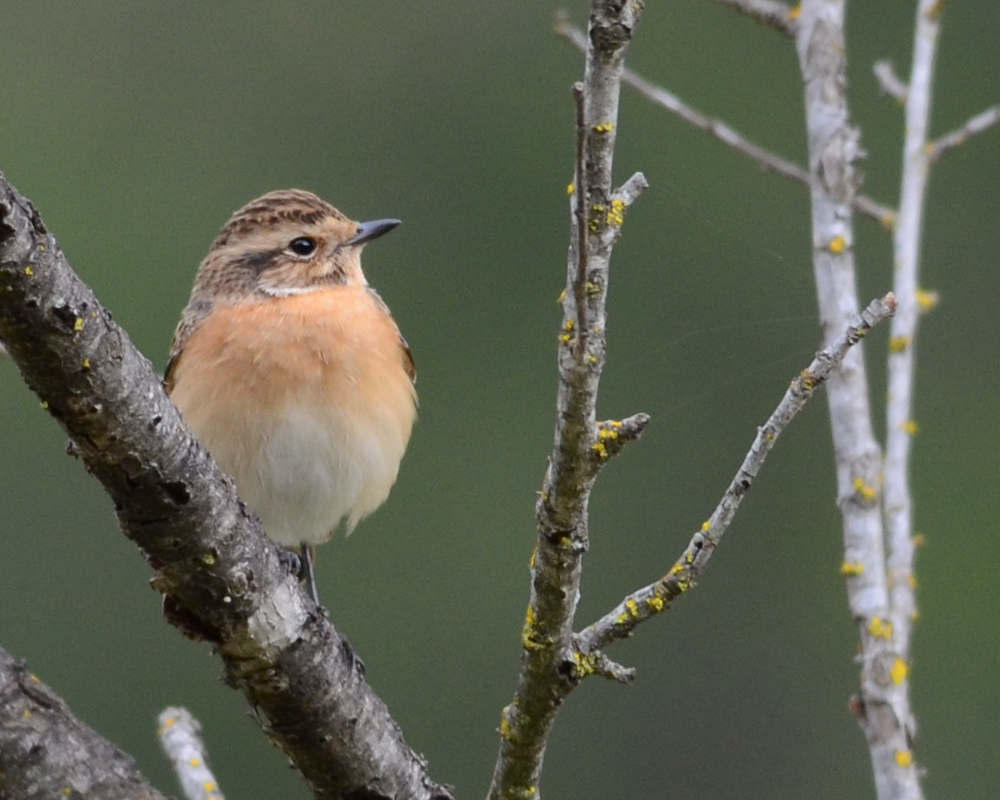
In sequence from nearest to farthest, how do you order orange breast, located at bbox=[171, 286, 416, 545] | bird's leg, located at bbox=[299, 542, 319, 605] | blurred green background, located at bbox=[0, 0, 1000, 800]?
1. orange breast, located at bbox=[171, 286, 416, 545]
2. bird's leg, located at bbox=[299, 542, 319, 605]
3. blurred green background, located at bbox=[0, 0, 1000, 800]

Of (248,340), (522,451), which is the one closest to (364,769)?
(248,340)

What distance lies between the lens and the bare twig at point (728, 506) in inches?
215

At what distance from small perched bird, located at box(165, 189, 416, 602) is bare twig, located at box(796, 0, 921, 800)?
2.14 m

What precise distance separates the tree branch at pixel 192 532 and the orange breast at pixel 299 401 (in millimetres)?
1868

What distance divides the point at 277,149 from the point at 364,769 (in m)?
23.5

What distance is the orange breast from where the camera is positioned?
8.23 meters

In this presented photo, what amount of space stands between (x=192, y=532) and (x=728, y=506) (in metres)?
1.54

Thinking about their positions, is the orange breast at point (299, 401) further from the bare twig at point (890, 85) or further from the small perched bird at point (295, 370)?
the bare twig at point (890, 85)

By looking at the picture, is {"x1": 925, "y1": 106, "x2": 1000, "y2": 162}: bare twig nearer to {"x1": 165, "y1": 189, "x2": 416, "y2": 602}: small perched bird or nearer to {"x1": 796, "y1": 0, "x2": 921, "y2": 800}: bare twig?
{"x1": 796, "y1": 0, "x2": 921, "y2": 800}: bare twig

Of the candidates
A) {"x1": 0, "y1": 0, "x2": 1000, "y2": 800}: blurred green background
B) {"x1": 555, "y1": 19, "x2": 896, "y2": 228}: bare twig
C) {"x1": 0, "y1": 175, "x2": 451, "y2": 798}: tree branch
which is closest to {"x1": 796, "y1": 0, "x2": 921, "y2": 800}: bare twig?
{"x1": 555, "y1": 19, "x2": 896, "y2": 228}: bare twig

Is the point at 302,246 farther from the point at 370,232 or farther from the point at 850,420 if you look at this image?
the point at 850,420

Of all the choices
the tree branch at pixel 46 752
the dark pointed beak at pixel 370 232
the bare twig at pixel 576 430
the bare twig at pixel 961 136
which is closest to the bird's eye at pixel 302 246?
the dark pointed beak at pixel 370 232

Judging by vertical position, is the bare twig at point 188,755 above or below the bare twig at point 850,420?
below

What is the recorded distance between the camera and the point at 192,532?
545cm
